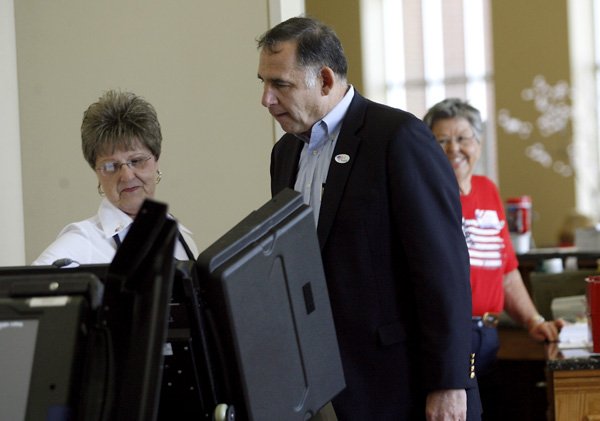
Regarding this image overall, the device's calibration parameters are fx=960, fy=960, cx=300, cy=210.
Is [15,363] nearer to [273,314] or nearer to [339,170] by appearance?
[273,314]

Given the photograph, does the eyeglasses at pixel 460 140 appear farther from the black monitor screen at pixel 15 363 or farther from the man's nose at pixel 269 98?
the black monitor screen at pixel 15 363

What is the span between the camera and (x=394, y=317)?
218 centimetres

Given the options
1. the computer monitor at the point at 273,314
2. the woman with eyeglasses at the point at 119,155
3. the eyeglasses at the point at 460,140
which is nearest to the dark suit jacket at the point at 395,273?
the woman with eyeglasses at the point at 119,155

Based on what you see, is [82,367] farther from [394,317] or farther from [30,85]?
[30,85]

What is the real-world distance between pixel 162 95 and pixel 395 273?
1383 mm

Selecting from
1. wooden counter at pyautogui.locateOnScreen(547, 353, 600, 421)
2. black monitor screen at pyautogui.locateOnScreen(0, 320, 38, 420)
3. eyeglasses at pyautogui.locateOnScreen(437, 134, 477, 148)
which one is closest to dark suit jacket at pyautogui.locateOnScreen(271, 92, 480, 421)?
wooden counter at pyautogui.locateOnScreen(547, 353, 600, 421)

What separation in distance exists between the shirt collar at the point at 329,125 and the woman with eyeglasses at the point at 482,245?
4.31 ft

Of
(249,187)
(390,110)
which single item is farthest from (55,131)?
(390,110)

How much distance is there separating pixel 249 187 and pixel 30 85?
0.84 metres

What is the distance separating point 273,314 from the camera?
4.41ft

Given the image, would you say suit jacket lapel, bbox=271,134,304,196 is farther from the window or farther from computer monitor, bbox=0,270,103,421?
the window

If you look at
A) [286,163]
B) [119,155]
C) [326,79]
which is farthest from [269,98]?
[119,155]

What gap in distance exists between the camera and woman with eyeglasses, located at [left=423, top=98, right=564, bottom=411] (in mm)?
3500

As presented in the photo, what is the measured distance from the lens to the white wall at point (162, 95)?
321cm
